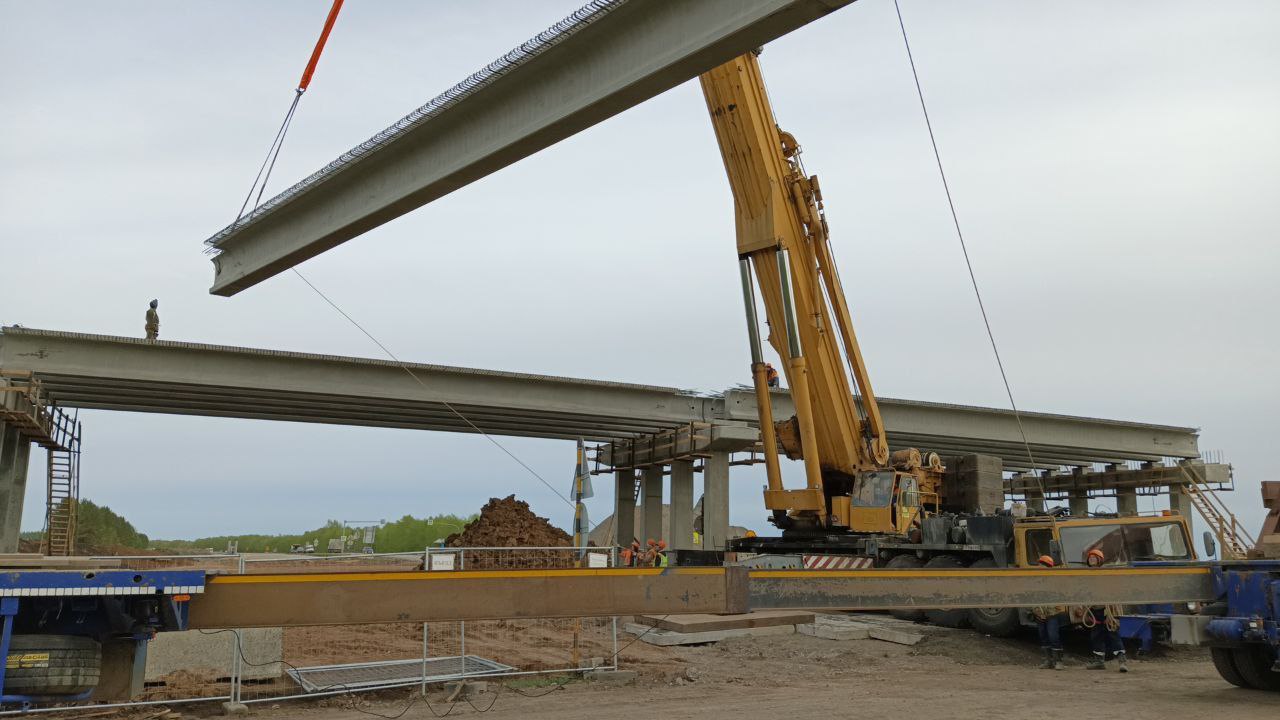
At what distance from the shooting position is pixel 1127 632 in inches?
477

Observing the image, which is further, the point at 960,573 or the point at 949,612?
the point at 949,612

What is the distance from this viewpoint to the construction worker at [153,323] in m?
25.9

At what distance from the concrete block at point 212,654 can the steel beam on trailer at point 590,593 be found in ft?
19.7

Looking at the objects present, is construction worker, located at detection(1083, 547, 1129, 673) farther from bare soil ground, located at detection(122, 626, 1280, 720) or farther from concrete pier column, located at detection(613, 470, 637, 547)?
concrete pier column, located at detection(613, 470, 637, 547)

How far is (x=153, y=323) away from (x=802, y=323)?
1897 cm

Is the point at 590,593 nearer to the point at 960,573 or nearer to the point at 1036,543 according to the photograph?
the point at 960,573

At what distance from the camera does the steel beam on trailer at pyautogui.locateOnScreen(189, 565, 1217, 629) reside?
5.47 metres

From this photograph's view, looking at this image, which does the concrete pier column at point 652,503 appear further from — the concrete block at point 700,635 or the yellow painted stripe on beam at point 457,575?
the yellow painted stripe on beam at point 457,575

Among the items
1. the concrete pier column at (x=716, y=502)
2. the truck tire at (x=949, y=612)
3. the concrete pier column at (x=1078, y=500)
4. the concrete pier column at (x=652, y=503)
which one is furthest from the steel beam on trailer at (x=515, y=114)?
the concrete pier column at (x=1078, y=500)

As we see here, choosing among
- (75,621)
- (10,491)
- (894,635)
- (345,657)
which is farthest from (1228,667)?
(10,491)

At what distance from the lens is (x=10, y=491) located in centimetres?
2709

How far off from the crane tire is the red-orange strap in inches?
470

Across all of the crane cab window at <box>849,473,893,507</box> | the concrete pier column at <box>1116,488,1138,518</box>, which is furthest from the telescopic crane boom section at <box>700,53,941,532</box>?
the concrete pier column at <box>1116,488,1138,518</box>

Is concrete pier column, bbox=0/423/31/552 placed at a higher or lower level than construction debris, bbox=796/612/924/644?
higher
